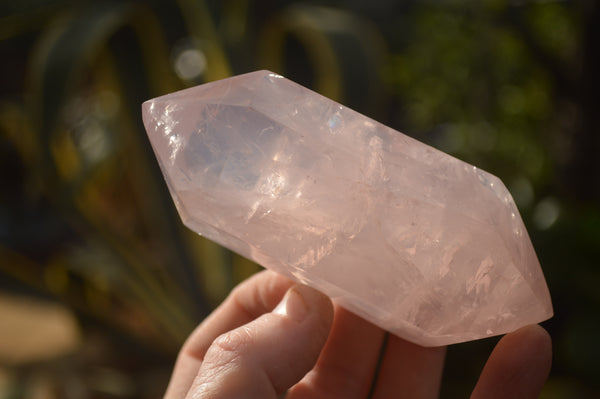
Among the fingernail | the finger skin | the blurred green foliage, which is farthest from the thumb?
the blurred green foliage

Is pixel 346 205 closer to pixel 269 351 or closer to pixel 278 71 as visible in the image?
pixel 269 351

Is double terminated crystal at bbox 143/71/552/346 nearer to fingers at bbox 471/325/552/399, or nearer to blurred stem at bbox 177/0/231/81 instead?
fingers at bbox 471/325/552/399

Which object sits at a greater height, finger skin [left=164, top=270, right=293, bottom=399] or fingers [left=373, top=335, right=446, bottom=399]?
finger skin [left=164, top=270, right=293, bottom=399]

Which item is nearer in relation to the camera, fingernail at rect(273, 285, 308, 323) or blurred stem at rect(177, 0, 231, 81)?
fingernail at rect(273, 285, 308, 323)

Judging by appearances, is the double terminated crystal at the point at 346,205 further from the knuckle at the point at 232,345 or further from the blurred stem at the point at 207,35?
the blurred stem at the point at 207,35

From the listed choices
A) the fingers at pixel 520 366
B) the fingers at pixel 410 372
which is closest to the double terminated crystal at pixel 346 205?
the fingers at pixel 520 366

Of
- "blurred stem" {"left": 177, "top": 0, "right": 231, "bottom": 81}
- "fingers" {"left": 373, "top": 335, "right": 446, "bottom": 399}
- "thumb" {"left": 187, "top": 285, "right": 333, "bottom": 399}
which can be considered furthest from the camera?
"blurred stem" {"left": 177, "top": 0, "right": 231, "bottom": 81}

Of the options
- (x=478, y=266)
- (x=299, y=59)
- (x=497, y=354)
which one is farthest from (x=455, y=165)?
(x=299, y=59)
